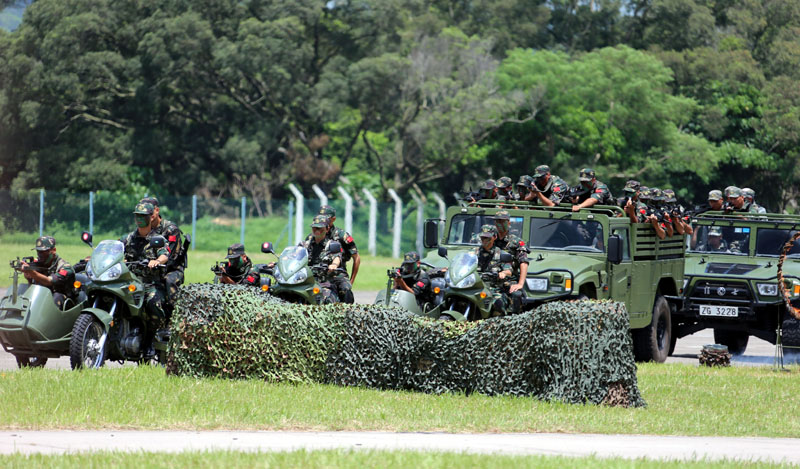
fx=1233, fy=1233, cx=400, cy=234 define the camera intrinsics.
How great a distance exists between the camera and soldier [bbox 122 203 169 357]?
43.3 feet

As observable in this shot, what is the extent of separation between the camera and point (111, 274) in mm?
12766

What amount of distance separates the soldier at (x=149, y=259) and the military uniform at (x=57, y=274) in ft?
2.17

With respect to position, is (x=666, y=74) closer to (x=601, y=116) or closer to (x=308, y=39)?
(x=601, y=116)

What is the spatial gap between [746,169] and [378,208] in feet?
60.3

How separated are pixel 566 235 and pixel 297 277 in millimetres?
4020

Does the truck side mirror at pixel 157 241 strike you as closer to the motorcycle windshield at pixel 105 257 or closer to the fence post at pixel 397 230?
the motorcycle windshield at pixel 105 257

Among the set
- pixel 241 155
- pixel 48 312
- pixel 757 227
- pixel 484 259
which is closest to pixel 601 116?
pixel 241 155

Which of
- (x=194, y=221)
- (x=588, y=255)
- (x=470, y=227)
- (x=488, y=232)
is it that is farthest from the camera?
(x=194, y=221)

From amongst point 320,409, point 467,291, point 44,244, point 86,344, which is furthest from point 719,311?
point 44,244

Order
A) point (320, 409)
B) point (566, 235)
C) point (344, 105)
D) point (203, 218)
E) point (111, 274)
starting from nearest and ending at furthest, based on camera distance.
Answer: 1. point (320, 409)
2. point (111, 274)
3. point (566, 235)
4. point (203, 218)
5. point (344, 105)

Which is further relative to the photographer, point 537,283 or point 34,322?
point 537,283

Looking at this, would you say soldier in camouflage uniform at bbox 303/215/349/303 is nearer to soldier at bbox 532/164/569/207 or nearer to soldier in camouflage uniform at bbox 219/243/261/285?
soldier in camouflage uniform at bbox 219/243/261/285

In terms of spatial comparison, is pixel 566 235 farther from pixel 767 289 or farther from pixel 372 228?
pixel 372 228

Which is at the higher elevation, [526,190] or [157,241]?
[526,190]
